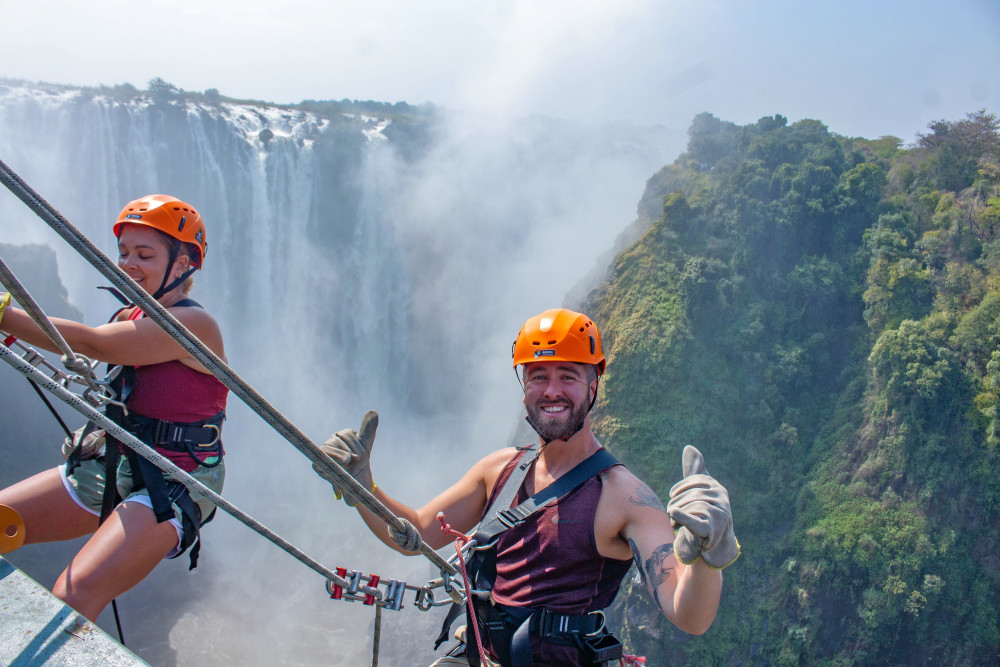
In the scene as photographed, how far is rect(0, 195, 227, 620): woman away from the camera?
2.29 meters

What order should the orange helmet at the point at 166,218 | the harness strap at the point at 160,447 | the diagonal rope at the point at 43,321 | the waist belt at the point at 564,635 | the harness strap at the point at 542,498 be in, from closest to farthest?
the diagonal rope at the point at 43,321 → the waist belt at the point at 564,635 → the harness strap at the point at 160,447 → the harness strap at the point at 542,498 → the orange helmet at the point at 166,218

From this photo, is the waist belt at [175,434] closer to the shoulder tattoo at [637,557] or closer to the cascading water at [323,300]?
the shoulder tattoo at [637,557]

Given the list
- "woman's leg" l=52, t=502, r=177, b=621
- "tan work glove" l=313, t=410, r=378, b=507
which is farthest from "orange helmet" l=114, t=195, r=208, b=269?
"woman's leg" l=52, t=502, r=177, b=621

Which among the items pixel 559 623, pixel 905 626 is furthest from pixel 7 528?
pixel 905 626

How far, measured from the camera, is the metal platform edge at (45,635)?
48.2 inches

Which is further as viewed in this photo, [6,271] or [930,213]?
[930,213]

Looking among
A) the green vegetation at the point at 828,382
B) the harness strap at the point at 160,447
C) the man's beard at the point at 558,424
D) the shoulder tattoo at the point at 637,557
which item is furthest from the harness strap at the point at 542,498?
the green vegetation at the point at 828,382

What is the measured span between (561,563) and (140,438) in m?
1.99

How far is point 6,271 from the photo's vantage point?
1742 millimetres

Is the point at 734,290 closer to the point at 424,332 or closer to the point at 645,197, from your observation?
the point at 645,197

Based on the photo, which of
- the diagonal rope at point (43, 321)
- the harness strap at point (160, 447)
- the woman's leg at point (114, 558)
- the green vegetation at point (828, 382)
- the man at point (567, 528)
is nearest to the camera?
the diagonal rope at point (43, 321)

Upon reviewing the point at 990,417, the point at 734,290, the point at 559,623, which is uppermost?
the point at 734,290

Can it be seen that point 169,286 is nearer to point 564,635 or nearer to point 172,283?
point 172,283

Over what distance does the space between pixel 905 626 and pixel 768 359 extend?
11.5 metres
